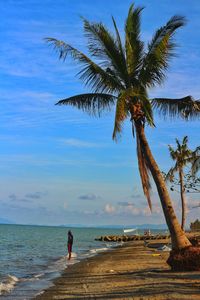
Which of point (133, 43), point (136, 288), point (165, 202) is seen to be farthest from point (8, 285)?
point (133, 43)

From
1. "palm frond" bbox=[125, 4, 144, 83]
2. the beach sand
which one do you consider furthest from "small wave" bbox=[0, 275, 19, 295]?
"palm frond" bbox=[125, 4, 144, 83]

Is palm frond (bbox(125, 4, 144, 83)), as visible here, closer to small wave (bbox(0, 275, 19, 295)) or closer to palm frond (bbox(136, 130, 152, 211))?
palm frond (bbox(136, 130, 152, 211))

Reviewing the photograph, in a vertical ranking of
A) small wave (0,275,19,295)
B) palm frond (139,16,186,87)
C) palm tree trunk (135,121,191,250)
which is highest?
palm frond (139,16,186,87)

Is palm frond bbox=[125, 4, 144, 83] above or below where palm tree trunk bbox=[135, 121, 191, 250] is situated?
above

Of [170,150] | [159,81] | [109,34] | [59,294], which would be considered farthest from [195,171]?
[170,150]

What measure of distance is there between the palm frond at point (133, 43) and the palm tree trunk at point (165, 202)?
2295 millimetres

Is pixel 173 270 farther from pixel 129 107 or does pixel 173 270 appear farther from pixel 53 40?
pixel 53 40

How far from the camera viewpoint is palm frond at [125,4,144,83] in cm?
1870

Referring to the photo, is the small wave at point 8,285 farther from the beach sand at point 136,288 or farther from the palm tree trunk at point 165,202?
the palm tree trunk at point 165,202

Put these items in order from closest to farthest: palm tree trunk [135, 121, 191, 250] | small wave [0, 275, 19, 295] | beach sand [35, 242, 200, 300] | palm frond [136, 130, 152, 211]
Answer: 1. beach sand [35, 242, 200, 300]
2. palm tree trunk [135, 121, 191, 250]
3. small wave [0, 275, 19, 295]
4. palm frond [136, 130, 152, 211]

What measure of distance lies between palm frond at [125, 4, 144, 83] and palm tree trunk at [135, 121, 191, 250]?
230 centimetres

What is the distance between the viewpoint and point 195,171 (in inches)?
1075

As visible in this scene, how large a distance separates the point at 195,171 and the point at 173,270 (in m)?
10.7

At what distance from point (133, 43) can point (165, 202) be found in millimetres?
6513
